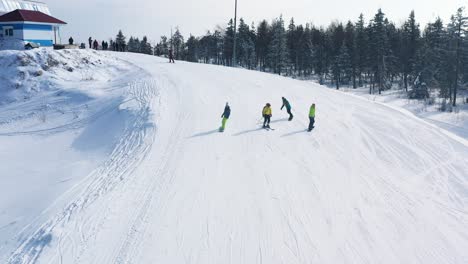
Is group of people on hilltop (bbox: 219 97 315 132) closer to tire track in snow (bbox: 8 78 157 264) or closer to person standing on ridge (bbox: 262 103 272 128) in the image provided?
person standing on ridge (bbox: 262 103 272 128)

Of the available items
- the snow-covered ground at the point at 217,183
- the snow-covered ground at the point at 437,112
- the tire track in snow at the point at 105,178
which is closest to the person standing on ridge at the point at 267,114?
the snow-covered ground at the point at 217,183

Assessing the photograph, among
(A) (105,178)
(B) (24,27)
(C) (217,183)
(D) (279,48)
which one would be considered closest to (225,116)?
(C) (217,183)

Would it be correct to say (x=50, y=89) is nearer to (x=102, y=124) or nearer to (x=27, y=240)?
(x=102, y=124)

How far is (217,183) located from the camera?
12.9 meters

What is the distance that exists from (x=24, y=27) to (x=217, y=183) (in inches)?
1309

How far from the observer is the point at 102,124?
19484 millimetres

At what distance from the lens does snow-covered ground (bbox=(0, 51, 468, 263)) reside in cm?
981

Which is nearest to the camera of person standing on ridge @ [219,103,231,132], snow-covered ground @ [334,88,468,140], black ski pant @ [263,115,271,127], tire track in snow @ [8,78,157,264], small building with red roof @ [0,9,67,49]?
tire track in snow @ [8,78,157,264]

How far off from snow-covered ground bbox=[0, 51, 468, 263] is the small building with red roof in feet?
50.6

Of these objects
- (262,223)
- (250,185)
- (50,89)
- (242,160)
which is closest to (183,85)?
(50,89)

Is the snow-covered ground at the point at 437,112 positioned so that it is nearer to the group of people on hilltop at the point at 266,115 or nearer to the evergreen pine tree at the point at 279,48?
the group of people on hilltop at the point at 266,115

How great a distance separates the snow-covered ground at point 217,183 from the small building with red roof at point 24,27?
608 inches

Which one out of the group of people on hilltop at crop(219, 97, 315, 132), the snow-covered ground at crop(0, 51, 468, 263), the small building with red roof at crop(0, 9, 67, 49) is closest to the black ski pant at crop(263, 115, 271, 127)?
the group of people on hilltop at crop(219, 97, 315, 132)

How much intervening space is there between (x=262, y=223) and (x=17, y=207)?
810 centimetres
